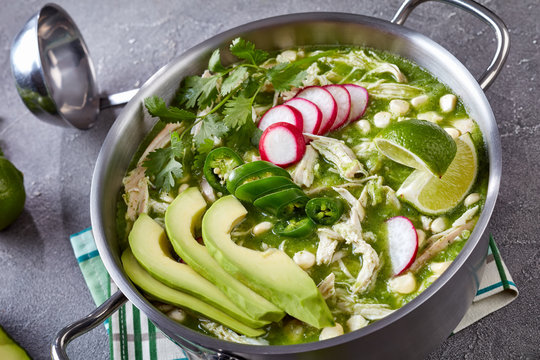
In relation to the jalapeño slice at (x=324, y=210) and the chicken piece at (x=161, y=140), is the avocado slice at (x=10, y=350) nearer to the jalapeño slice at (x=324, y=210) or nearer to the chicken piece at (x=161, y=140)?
the chicken piece at (x=161, y=140)

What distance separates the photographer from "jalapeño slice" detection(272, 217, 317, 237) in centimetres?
257

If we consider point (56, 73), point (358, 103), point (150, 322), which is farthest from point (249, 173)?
point (56, 73)

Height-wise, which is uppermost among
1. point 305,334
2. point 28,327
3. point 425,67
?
Answer: point 425,67

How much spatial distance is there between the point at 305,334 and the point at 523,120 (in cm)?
173

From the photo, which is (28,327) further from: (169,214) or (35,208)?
(169,214)

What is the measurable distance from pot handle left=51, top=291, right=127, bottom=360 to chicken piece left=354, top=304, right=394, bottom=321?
91 centimetres

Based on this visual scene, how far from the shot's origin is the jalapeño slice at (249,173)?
8.70 ft

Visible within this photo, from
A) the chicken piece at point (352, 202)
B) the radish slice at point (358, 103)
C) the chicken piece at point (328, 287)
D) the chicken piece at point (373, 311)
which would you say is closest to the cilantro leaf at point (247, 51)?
the radish slice at point (358, 103)

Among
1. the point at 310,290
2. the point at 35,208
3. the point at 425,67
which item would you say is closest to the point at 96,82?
the point at 35,208

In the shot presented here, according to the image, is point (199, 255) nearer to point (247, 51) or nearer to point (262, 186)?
point (262, 186)

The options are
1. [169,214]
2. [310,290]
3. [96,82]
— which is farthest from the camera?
[96,82]

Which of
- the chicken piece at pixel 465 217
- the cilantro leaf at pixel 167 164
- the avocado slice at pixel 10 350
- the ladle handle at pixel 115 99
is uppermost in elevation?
the cilantro leaf at pixel 167 164

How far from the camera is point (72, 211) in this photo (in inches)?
140

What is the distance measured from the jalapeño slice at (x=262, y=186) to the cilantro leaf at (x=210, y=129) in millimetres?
371
